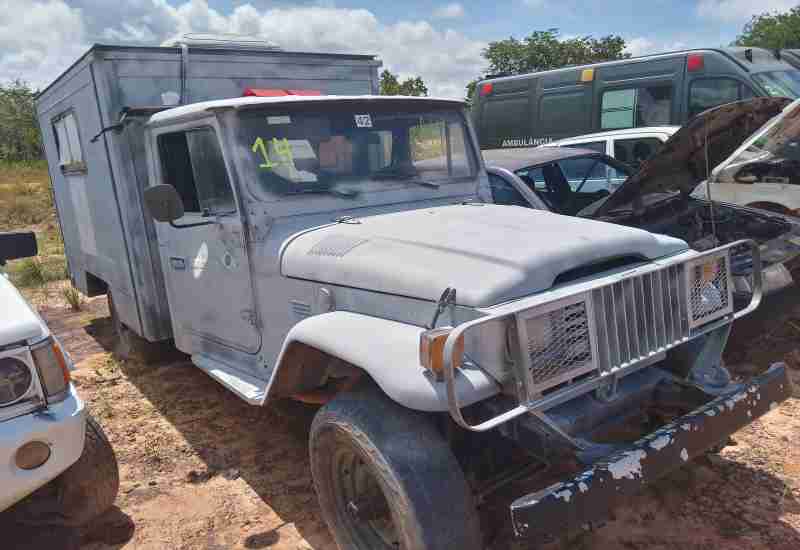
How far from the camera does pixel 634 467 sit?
86.5 inches

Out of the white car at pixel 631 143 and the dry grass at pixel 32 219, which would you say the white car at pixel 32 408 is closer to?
the white car at pixel 631 143

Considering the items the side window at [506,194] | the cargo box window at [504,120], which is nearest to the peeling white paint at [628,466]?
the side window at [506,194]

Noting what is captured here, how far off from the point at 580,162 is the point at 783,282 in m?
2.61

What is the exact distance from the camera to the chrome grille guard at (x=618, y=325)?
6.88 ft

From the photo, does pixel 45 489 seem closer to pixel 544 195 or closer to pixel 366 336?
pixel 366 336

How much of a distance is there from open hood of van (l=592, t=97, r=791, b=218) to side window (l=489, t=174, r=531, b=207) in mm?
655

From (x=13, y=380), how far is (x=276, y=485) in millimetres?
1521

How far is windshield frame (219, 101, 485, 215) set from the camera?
10.6 feet

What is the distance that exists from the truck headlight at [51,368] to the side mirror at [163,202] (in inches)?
38.5

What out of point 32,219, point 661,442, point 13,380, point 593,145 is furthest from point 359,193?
point 32,219

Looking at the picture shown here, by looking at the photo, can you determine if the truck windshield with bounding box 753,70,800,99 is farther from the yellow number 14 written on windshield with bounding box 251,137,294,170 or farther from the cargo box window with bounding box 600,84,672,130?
the yellow number 14 written on windshield with bounding box 251,137,294,170

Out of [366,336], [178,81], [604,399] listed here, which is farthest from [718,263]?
[178,81]

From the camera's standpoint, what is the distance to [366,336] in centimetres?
245

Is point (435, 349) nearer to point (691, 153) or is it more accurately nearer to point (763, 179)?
point (691, 153)
